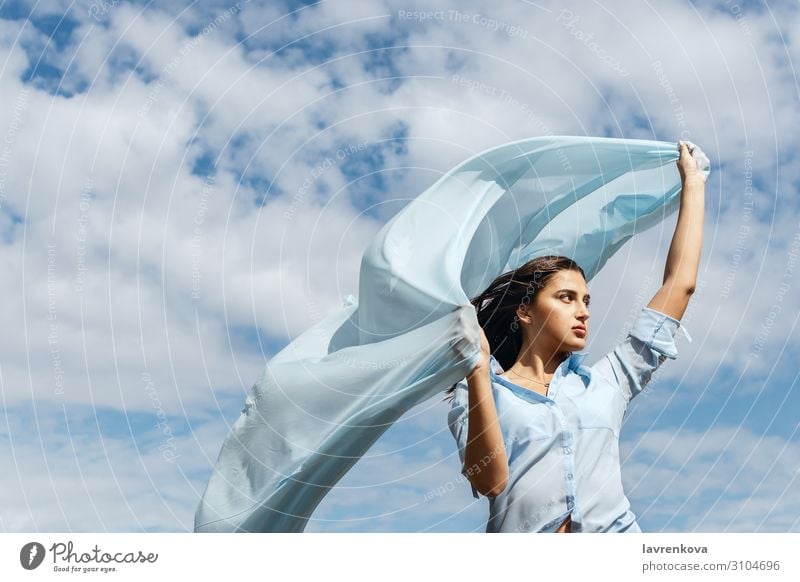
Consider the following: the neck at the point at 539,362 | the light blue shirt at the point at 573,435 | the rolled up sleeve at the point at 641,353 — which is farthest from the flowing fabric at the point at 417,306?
the rolled up sleeve at the point at 641,353

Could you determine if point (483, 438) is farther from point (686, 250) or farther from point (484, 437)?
point (686, 250)

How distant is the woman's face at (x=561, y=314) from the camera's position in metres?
6.24

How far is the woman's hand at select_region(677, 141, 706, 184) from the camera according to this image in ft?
20.9

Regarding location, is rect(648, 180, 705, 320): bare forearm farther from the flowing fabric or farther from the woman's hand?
the flowing fabric

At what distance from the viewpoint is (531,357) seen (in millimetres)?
6320

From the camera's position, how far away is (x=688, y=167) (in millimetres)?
6449

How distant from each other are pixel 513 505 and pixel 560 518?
0.29 metres

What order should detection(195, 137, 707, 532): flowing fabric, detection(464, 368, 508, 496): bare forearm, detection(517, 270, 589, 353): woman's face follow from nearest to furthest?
detection(464, 368, 508, 496): bare forearm → detection(195, 137, 707, 532): flowing fabric → detection(517, 270, 589, 353): woman's face

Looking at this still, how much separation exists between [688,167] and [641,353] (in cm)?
139

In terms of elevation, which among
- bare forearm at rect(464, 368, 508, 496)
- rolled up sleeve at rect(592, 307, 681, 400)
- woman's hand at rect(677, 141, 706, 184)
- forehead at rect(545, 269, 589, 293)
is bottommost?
bare forearm at rect(464, 368, 508, 496)

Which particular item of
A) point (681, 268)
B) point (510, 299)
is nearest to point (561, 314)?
point (510, 299)

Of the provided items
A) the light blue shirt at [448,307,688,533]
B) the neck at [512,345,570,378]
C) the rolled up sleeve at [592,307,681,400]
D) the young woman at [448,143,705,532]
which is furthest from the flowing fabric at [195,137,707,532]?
the rolled up sleeve at [592,307,681,400]
